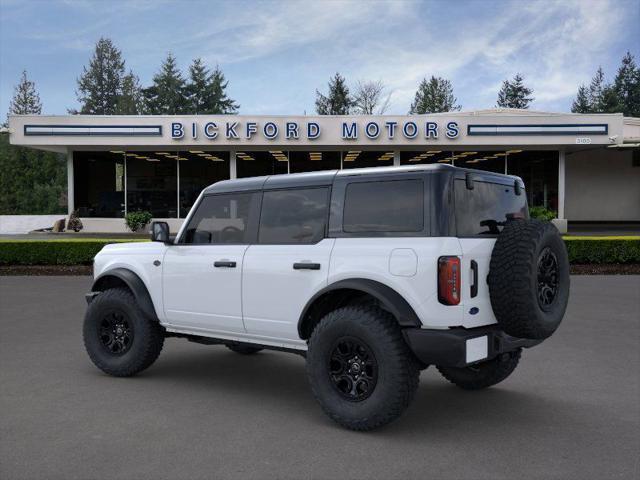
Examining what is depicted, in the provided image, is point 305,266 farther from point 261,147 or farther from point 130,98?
point 130,98

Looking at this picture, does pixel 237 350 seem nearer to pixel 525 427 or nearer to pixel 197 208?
pixel 197 208

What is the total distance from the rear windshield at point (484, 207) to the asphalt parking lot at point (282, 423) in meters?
1.51

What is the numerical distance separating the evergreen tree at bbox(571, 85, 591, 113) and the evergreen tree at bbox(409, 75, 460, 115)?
57.5ft

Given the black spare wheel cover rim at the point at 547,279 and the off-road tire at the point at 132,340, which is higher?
the black spare wheel cover rim at the point at 547,279

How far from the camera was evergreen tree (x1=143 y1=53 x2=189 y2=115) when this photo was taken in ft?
238

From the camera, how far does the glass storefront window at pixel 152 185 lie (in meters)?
30.1

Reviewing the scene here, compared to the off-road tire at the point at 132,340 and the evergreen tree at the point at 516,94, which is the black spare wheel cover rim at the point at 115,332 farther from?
the evergreen tree at the point at 516,94

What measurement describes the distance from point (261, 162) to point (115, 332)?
25.0 m

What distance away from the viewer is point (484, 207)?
16.3 feet

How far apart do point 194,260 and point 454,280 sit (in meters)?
2.60

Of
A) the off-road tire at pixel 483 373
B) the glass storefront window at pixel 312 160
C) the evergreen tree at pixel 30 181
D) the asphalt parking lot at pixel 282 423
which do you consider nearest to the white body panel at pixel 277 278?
the asphalt parking lot at pixel 282 423

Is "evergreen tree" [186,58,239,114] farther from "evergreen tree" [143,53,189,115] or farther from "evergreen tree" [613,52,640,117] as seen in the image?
"evergreen tree" [613,52,640,117]

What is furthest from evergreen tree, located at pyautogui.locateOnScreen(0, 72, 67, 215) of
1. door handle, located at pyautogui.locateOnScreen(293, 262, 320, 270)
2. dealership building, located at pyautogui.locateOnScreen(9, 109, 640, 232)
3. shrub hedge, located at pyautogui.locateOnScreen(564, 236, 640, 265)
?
door handle, located at pyautogui.locateOnScreen(293, 262, 320, 270)

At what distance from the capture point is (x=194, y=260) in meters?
5.86
